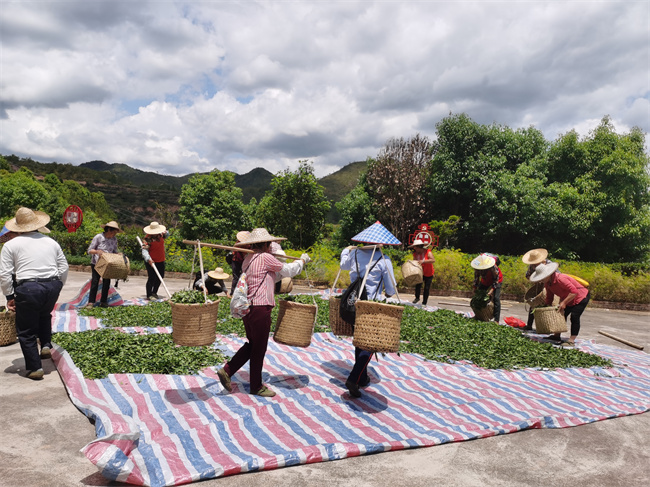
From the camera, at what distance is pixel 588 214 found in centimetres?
1962

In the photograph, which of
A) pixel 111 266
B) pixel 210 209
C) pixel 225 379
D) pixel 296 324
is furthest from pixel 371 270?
pixel 210 209

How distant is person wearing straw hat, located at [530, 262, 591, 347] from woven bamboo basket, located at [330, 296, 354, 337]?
421 cm

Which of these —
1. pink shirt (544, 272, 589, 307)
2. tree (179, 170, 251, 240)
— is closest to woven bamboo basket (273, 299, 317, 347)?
pink shirt (544, 272, 589, 307)

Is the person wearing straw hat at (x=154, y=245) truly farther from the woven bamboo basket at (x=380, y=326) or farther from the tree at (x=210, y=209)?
the tree at (x=210, y=209)

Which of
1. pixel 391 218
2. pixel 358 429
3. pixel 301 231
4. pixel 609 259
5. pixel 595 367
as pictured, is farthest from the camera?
pixel 391 218

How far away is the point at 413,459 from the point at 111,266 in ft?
21.2

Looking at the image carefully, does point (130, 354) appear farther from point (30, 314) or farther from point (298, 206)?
point (298, 206)

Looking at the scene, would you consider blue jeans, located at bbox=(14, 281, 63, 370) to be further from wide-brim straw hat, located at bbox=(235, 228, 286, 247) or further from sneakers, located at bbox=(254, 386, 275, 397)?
sneakers, located at bbox=(254, 386, 275, 397)

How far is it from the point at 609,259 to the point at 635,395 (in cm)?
1890

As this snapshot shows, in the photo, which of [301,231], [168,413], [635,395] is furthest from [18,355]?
[301,231]

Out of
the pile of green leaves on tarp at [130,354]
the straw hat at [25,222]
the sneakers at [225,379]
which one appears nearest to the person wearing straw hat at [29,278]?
the straw hat at [25,222]

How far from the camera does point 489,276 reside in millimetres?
8773

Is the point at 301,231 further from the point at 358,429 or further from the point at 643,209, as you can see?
Result: the point at 358,429

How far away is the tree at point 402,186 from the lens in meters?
24.8
